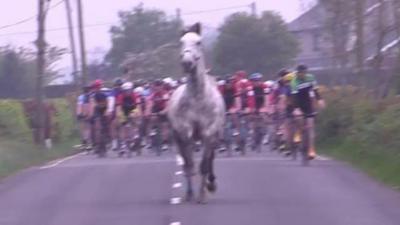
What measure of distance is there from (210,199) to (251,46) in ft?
163

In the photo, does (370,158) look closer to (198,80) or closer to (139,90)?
(198,80)

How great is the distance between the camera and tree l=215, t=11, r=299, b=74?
230 ft

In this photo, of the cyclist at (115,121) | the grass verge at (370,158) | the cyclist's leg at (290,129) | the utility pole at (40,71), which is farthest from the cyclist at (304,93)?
the utility pole at (40,71)

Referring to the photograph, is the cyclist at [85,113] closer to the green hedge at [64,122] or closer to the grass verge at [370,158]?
the grass verge at [370,158]

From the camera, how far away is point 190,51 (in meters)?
20.0

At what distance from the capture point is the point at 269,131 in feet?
115

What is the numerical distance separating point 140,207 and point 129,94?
49.4ft

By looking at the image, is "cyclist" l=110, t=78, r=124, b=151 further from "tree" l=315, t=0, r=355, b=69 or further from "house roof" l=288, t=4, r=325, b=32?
"house roof" l=288, t=4, r=325, b=32

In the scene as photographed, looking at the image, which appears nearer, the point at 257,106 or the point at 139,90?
the point at 257,106

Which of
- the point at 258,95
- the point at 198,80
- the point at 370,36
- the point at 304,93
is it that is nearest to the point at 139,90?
the point at 258,95

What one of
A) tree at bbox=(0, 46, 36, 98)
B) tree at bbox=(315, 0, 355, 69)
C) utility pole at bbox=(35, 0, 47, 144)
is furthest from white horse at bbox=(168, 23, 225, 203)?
tree at bbox=(0, 46, 36, 98)

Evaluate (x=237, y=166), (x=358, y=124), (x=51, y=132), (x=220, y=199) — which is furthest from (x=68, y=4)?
(x=220, y=199)

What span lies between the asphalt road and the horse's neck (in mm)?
1691

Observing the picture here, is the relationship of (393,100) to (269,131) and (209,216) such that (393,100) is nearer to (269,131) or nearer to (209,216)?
(269,131)
